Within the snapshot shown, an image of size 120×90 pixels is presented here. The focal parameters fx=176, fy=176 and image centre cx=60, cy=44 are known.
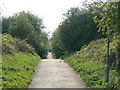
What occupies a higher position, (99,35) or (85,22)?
(85,22)

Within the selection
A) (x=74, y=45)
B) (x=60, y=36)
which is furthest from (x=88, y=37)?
(x=60, y=36)

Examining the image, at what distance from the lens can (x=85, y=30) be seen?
88.4 feet

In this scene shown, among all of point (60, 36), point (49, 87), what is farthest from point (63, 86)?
point (60, 36)

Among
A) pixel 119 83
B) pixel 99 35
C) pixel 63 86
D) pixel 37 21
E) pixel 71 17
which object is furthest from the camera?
pixel 37 21

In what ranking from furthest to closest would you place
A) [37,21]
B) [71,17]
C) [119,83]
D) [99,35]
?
[37,21] → [71,17] → [99,35] → [119,83]

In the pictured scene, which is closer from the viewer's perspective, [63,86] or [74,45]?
[63,86]

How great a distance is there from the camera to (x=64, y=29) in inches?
1123

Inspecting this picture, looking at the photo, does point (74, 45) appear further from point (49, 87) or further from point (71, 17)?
point (49, 87)

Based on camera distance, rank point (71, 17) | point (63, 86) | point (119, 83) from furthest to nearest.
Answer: point (71, 17)
point (63, 86)
point (119, 83)

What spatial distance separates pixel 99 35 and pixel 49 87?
19266 mm

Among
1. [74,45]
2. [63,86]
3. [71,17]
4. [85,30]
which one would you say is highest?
[71,17]

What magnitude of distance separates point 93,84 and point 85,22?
19.4m

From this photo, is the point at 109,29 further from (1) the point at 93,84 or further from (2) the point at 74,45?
(2) the point at 74,45

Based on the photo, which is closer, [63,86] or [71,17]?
[63,86]
